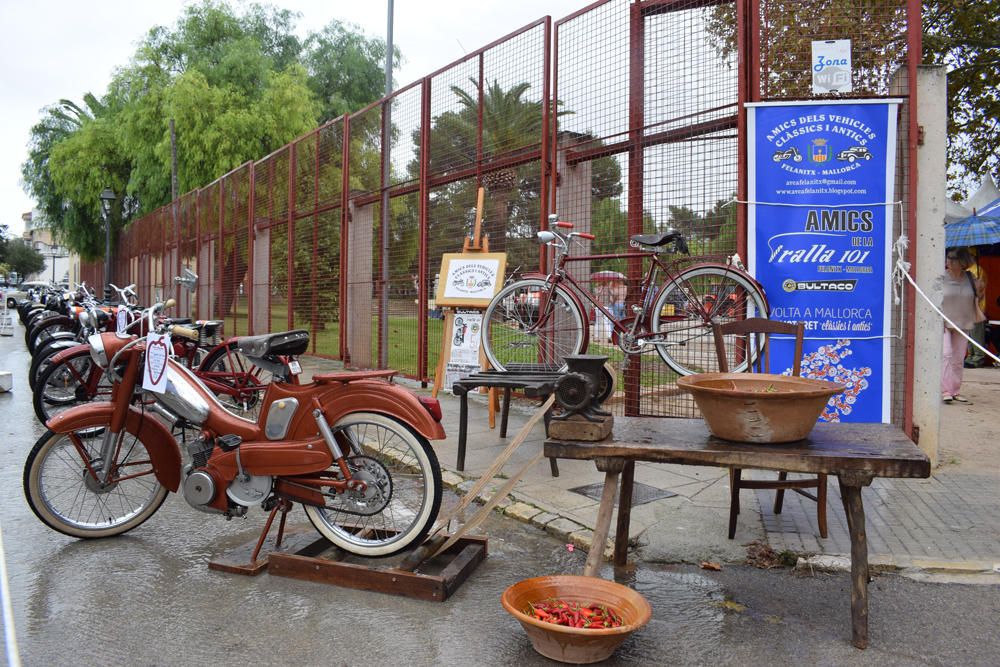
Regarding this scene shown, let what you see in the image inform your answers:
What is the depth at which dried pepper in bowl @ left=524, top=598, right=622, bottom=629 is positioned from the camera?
2973mm

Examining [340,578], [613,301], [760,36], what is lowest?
[340,578]

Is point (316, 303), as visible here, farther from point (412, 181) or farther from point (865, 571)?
point (865, 571)

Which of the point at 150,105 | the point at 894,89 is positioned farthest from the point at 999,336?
the point at 150,105

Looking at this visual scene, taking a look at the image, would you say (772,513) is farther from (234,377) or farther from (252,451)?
(234,377)

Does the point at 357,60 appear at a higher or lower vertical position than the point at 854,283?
higher

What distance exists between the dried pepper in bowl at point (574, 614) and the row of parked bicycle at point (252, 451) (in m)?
0.88

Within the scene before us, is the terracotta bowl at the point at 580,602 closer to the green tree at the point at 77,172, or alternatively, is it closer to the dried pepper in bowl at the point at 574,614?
the dried pepper in bowl at the point at 574,614

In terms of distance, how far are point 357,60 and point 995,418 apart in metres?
33.8

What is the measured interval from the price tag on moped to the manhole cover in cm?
272

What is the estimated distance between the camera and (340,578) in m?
3.76

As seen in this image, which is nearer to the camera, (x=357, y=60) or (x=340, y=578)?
(x=340, y=578)

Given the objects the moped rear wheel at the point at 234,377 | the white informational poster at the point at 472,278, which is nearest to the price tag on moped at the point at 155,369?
the moped rear wheel at the point at 234,377

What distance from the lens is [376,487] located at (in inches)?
155

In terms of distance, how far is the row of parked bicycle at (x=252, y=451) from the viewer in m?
3.93
